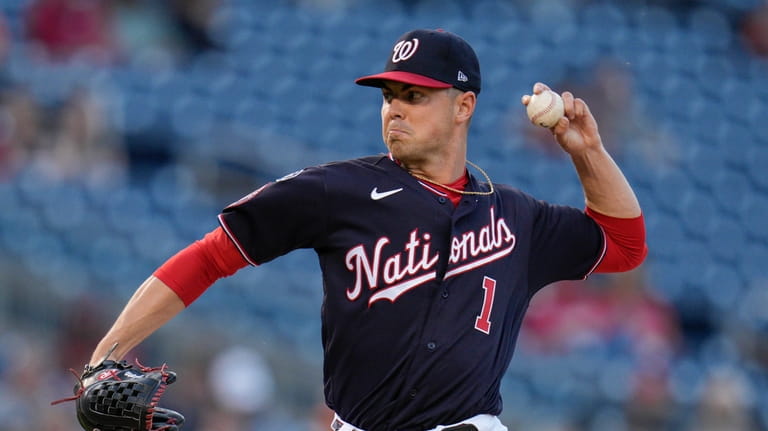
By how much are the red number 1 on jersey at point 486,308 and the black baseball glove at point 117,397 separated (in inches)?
35.2

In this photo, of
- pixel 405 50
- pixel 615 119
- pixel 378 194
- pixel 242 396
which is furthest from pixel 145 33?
pixel 378 194

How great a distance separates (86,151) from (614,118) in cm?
407

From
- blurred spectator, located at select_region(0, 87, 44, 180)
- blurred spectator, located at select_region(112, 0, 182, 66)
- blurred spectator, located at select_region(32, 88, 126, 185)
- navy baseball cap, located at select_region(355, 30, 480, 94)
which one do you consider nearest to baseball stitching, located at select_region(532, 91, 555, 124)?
navy baseball cap, located at select_region(355, 30, 480, 94)

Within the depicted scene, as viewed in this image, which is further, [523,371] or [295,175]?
[523,371]

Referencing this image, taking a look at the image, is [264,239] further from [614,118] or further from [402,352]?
[614,118]

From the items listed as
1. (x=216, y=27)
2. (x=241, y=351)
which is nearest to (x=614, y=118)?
(x=216, y=27)

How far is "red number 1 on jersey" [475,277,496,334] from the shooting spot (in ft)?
11.5

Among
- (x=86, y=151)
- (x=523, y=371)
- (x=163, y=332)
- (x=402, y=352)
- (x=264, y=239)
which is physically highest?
(x=264, y=239)

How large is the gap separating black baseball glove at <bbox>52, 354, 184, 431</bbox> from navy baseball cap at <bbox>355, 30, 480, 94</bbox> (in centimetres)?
103

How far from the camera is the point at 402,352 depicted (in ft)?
11.1

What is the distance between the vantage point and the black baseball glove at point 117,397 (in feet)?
10.4

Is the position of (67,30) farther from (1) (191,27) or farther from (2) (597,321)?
(2) (597,321)

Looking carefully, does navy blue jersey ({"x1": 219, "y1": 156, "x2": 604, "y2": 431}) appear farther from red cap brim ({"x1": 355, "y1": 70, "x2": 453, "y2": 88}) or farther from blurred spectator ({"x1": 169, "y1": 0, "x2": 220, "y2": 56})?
blurred spectator ({"x1": 169, "y1": 0, "x2": 220, "y2": 56})

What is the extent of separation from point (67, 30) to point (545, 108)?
6551 millimetres
